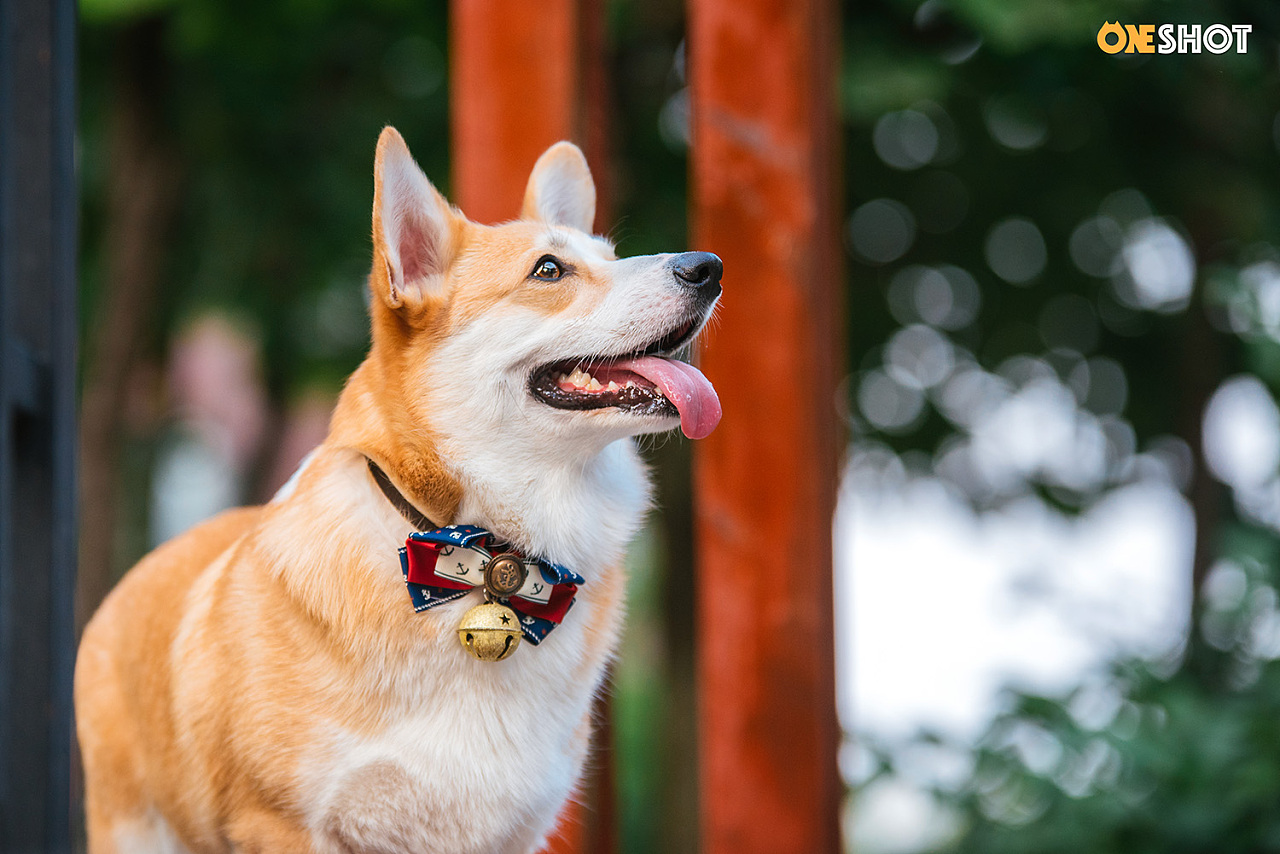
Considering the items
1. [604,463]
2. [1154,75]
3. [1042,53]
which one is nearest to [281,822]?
[604,463]

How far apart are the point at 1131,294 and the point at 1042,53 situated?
2143 millimetres

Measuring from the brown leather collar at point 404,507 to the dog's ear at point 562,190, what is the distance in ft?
2.22

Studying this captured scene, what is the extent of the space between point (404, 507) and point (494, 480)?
172 millimetres

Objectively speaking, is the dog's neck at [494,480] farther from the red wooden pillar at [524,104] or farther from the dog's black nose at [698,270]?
the red wooden pillar at [524,104]

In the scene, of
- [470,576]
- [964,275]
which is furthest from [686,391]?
[964,275]

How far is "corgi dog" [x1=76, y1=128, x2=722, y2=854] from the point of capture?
190 cm

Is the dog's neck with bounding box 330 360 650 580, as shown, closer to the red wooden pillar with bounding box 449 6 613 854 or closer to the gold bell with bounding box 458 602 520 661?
the gold bell with bounding box 458 602 520 661

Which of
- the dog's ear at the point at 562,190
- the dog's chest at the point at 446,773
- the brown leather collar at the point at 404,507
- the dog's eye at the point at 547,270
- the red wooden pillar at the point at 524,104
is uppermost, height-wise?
the red wooden pillar at the point at 524,104

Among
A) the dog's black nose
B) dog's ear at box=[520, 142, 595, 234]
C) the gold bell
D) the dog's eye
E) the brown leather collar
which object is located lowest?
the gold bell

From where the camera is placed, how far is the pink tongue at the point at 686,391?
71.2 inches

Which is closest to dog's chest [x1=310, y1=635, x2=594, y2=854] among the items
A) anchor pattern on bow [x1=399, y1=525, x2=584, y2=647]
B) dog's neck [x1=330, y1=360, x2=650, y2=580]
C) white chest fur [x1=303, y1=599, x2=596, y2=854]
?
white chest fur [x1=303, y1=599, x2=596, y2=854]

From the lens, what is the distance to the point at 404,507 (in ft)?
6.62

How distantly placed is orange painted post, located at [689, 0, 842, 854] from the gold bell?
1.25 metres

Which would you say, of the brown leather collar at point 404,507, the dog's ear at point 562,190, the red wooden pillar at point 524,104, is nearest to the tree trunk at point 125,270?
the red wooden pillar at point 524,104
